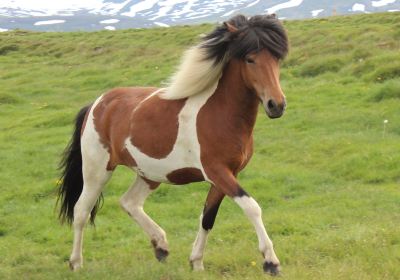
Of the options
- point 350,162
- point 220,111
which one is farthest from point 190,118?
point 350,162

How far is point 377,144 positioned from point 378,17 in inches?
1030

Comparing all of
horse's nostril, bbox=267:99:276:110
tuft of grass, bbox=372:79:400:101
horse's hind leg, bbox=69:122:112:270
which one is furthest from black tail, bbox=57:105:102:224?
tuft of grass, bbox=372:79:400:101

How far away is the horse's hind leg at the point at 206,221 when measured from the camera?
22.4ft

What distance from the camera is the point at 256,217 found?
582cm

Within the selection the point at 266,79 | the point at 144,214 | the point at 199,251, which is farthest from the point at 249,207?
the point at 144,214

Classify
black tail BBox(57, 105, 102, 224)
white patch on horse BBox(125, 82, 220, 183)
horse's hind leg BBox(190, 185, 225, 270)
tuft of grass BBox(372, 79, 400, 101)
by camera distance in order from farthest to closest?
tuft of grass BBox(372, 79, 400, 101)
black tail BBox(57, 105, 102, 224)
horse's hind leg BBox(190, 185, 225, 270)
white patch on horse BBox(125, 82, 220, 183)

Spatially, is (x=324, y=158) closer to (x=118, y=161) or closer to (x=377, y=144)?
(x=377, y=144)

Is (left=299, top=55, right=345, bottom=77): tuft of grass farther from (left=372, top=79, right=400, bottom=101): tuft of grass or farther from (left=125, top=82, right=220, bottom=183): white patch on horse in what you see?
(left=125, top=82, right=220, bottom=183): white patch on horse

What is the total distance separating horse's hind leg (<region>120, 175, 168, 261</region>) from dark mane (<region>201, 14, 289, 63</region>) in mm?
2330

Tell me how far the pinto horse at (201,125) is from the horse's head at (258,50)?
1cm

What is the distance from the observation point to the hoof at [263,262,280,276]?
231 inches

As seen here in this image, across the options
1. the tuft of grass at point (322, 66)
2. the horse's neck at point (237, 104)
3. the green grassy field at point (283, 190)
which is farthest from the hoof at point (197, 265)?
the tuft of grass at point (322, 66)

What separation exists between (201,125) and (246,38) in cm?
107

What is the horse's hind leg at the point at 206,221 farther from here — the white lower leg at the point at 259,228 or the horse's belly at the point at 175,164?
the white lower leg at the point at 259,228
